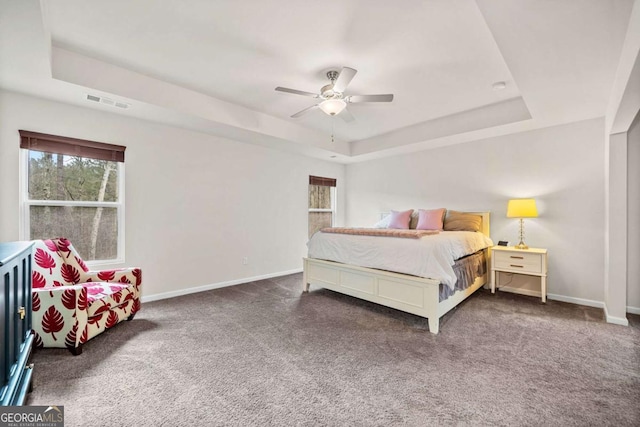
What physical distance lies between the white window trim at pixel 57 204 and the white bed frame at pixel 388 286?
2368mm

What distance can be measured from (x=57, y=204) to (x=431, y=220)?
4797mm

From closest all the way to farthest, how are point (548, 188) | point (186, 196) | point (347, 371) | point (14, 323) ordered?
point (14, 323) → point (347, 371) → point (548, 188) → point (186, 196)

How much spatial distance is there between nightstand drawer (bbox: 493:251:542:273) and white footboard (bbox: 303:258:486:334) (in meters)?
0.36

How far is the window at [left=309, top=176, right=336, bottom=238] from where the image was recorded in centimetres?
565

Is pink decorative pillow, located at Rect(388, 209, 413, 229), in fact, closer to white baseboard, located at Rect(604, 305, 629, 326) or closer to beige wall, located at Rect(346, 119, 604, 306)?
beige wall, located at Rect(346, 119, 604, 306)

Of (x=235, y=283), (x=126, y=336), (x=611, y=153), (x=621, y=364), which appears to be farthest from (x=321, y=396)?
(x=611, y=153)

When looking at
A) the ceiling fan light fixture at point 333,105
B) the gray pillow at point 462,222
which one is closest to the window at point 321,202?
the gray pillow at point 462,222

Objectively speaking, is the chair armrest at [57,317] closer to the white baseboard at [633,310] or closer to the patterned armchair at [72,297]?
the patterned armchair at [72,297]

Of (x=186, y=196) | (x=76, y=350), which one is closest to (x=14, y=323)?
(x=76, y=350)

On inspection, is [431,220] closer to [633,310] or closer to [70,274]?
[633,310]

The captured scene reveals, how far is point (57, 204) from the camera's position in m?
2.99

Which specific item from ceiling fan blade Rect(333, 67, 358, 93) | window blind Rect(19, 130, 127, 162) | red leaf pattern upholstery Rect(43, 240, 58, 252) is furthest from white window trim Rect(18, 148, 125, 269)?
ceiling fan blade Rect(333, 67, 358, 93)

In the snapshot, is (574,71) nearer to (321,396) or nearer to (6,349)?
(321,396)

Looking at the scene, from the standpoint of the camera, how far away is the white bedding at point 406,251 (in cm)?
270
